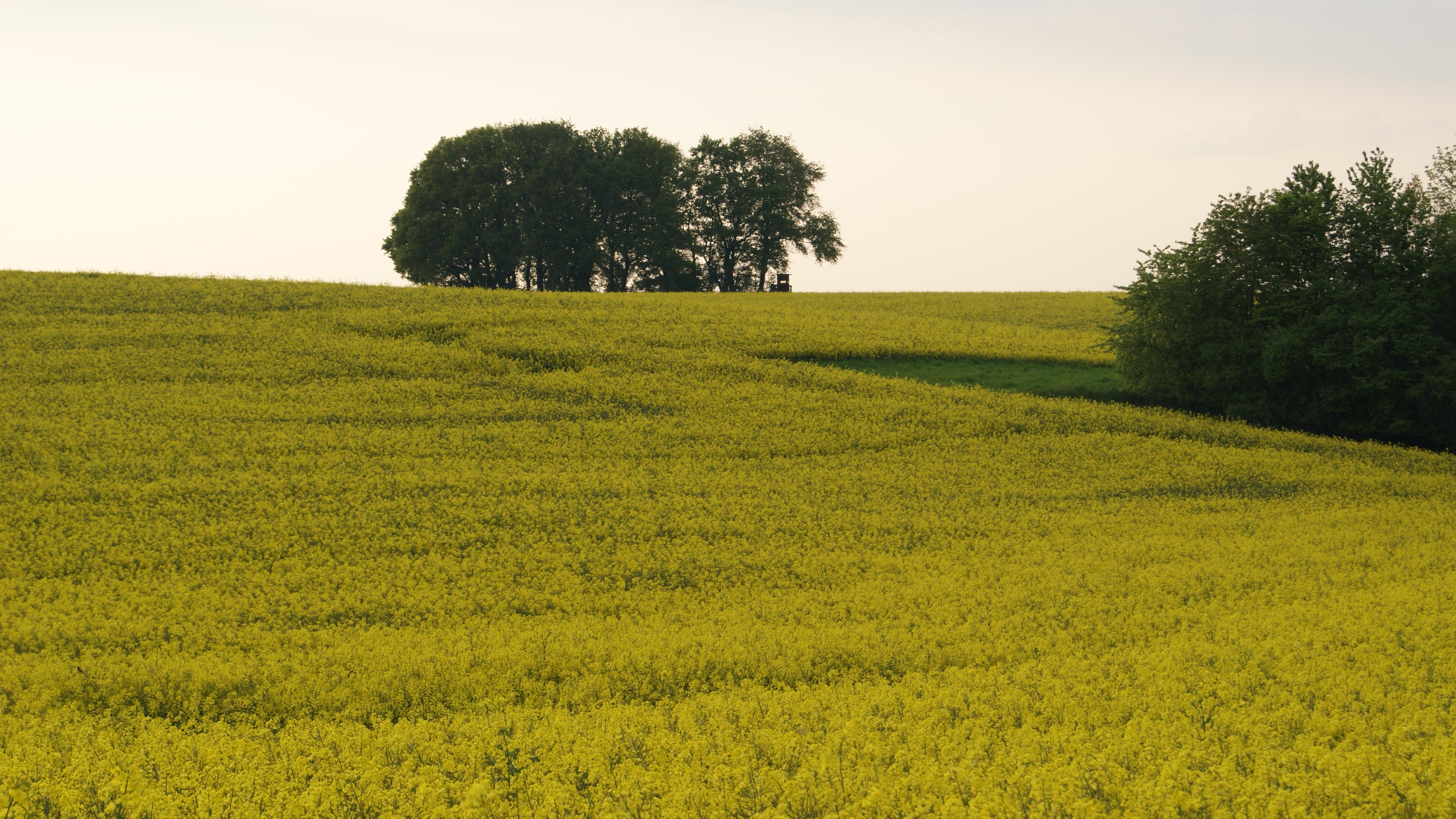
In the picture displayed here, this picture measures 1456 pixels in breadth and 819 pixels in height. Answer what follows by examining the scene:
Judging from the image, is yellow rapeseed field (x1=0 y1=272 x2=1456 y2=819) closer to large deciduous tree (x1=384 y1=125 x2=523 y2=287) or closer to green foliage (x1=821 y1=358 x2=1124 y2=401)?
green foliage (x1=821 y1=358 x2=1124 y2=401)

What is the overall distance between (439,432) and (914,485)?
13.2m

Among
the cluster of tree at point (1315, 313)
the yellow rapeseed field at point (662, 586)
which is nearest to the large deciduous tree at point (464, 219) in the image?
the yellow rapeseed field at point (662, 586)

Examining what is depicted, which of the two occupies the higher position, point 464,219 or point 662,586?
point 464,219

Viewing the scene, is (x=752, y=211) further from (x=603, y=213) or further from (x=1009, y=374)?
(x=1009, y=374)

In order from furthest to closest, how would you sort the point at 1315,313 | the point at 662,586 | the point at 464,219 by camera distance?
the point at 464,219 → the point at 1315,313 → the point at 662,586

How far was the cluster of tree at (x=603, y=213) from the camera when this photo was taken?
226ft

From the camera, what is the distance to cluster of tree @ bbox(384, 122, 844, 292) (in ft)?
226

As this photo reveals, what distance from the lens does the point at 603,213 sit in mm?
70812

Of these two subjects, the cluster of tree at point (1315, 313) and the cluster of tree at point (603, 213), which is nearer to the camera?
the cluster of tree at point (1315, 313)

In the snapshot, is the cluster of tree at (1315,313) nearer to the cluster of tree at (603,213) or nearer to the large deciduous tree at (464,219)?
the cluster of tree at (603,213)

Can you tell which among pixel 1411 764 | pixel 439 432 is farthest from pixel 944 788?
pixel 439 432

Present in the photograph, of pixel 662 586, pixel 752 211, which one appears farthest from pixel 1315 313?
pixel 752 211

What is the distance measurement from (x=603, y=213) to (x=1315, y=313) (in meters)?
50.4

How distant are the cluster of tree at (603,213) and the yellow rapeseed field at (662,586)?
32043 millimetres
